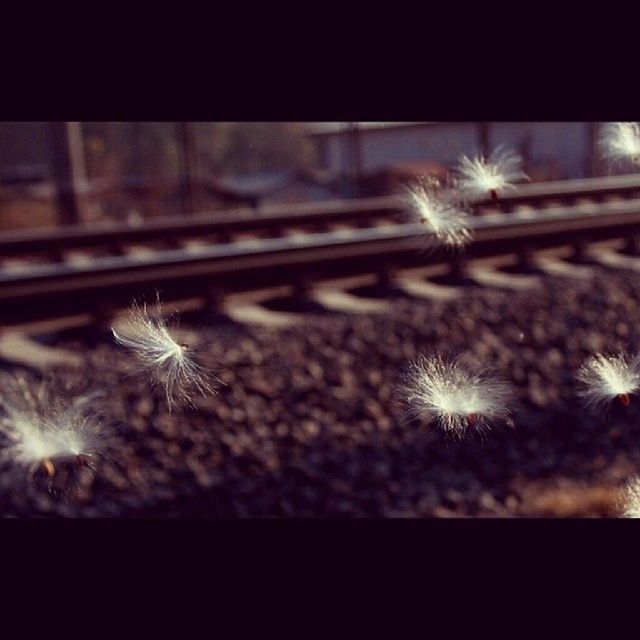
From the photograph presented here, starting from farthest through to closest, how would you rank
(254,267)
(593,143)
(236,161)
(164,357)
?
(236,161) → (254,267) → (593,143) → (164,357)

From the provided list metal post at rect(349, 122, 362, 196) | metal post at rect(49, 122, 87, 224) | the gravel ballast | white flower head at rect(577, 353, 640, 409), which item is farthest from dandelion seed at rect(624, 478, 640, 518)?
metal post at rect(49, 122, 87, 224)

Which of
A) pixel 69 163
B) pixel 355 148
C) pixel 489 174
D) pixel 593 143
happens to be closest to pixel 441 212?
pixel 489 174

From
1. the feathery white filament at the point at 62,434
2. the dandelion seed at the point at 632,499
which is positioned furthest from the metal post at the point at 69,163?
the dandelion seed at the point at 632,499

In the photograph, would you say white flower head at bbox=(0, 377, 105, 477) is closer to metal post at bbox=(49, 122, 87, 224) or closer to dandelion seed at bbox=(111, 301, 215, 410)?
dandelion seed at bbox=(111, 301, 215, 410)

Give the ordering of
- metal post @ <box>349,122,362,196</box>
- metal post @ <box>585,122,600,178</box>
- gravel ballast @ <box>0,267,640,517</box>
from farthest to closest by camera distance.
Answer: gravel ballast @ <box>0,267,640,517</box> → metal post @ <box>349,122,362,196</box> → metal post @ <box>585,122,600,178</box>

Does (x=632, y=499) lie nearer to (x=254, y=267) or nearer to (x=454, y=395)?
(x=454, y=395)

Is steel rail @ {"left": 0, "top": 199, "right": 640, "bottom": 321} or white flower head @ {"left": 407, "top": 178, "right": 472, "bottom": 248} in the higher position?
steel rail @ {"left": 0, "top": 199, "right": 640, "bottom": 321}
